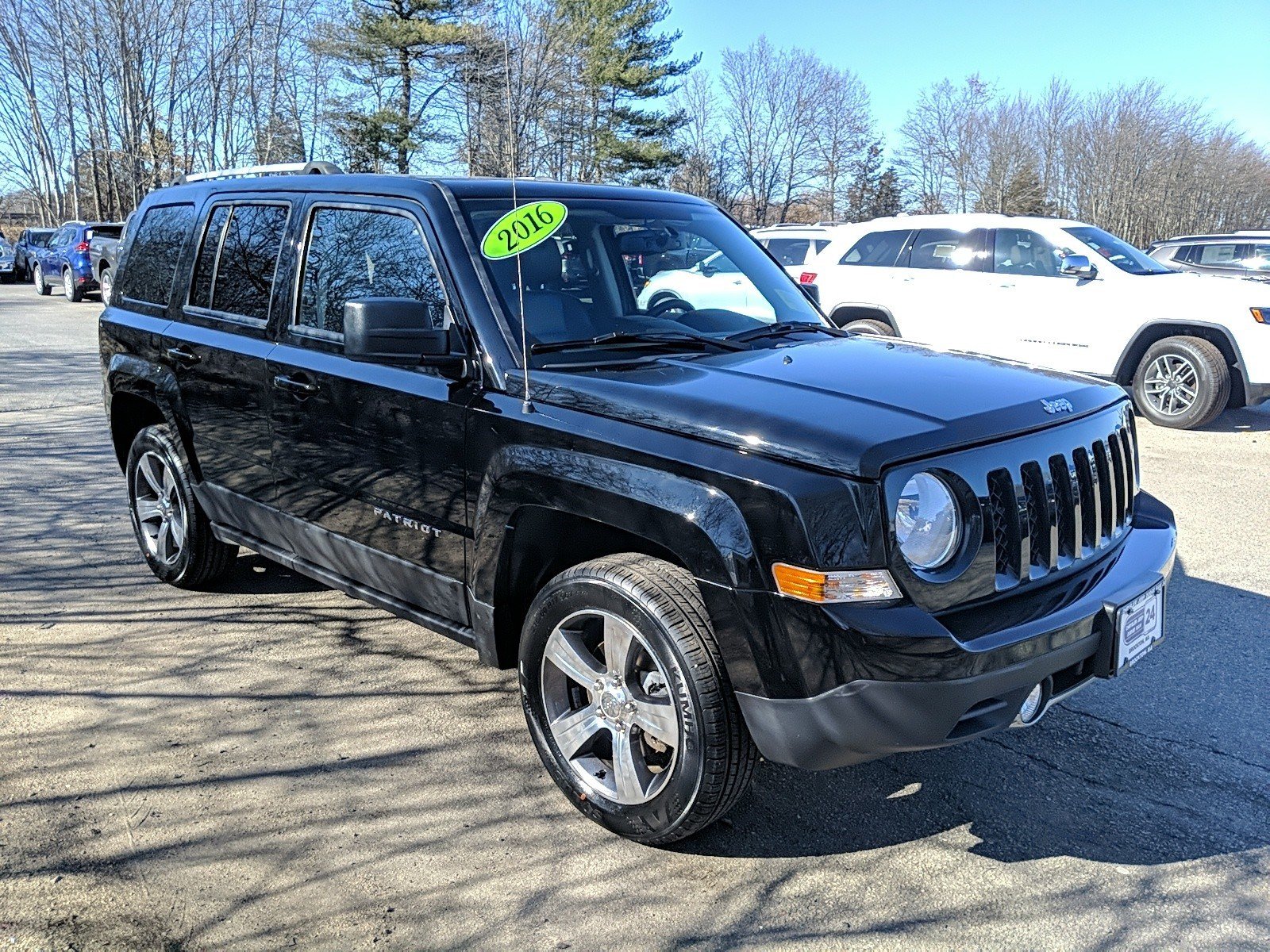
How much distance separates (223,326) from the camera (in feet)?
14.8

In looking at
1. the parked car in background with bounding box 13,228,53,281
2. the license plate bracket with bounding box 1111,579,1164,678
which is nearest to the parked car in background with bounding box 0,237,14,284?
the parked car in background with bounding box 13,228,53,281

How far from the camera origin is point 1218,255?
16109 millimetres

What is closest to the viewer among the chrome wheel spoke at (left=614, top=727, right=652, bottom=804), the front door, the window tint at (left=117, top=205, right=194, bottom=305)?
the chrome wheel spoke at (left=614, top=727, right=652, bottom=804)

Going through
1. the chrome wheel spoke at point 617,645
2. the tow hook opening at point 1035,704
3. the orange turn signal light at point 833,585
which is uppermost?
the orange turn signal light at point 833,585

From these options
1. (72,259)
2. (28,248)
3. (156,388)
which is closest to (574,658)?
(156,388)

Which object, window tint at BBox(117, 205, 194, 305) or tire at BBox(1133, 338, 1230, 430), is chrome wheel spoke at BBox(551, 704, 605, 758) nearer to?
window tint at BBox(117, 205, 194, 305)

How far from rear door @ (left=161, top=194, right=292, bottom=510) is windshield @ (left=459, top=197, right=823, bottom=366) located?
1.18 meters

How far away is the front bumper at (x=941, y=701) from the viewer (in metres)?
2.57

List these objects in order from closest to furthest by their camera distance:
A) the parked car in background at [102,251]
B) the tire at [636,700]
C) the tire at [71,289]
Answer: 1. the tire at [636,700]
2. the parked car in background at [102,251]
3. the tire at [71,289]

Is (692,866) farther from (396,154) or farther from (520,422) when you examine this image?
(396,154)

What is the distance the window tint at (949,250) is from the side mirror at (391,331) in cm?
897

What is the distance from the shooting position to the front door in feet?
11.6

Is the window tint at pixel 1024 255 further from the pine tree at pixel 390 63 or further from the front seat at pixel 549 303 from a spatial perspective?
the pine tree at pixel 390 63

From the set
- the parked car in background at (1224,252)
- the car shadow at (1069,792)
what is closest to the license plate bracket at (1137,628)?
the car shadow at (1069,792)
